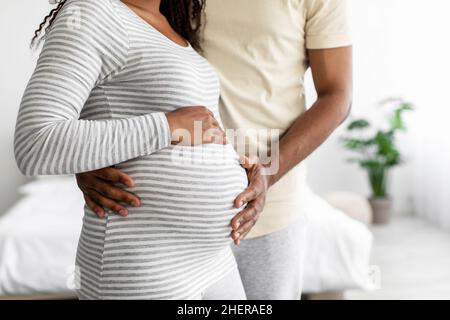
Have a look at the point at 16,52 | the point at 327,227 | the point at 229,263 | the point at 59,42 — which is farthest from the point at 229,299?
the point at 327,227

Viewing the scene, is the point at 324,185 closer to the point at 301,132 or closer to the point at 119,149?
the point at 301,132

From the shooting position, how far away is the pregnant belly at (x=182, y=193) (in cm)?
77

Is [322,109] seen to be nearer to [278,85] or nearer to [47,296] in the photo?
[278,85]

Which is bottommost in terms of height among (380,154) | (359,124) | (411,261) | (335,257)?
(411,261)

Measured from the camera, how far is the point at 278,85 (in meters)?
1.03

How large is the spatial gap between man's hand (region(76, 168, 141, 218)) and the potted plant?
278 centimetres

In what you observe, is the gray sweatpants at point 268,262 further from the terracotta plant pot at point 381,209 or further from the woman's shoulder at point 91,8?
the terracotta plant pot at point 381,209

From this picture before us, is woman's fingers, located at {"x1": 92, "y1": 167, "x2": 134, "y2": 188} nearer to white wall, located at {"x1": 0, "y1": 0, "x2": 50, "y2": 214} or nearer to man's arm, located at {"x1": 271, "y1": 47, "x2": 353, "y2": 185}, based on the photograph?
man's arm, located at {"x1": 271, "y1": 47, "x2": 353, "y2": 185}

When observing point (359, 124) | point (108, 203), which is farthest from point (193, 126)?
point (359, 124)

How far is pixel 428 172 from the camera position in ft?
11.8

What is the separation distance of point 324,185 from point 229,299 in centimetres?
291

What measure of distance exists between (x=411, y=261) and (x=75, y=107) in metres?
2.53

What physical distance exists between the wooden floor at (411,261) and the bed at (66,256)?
339mm
